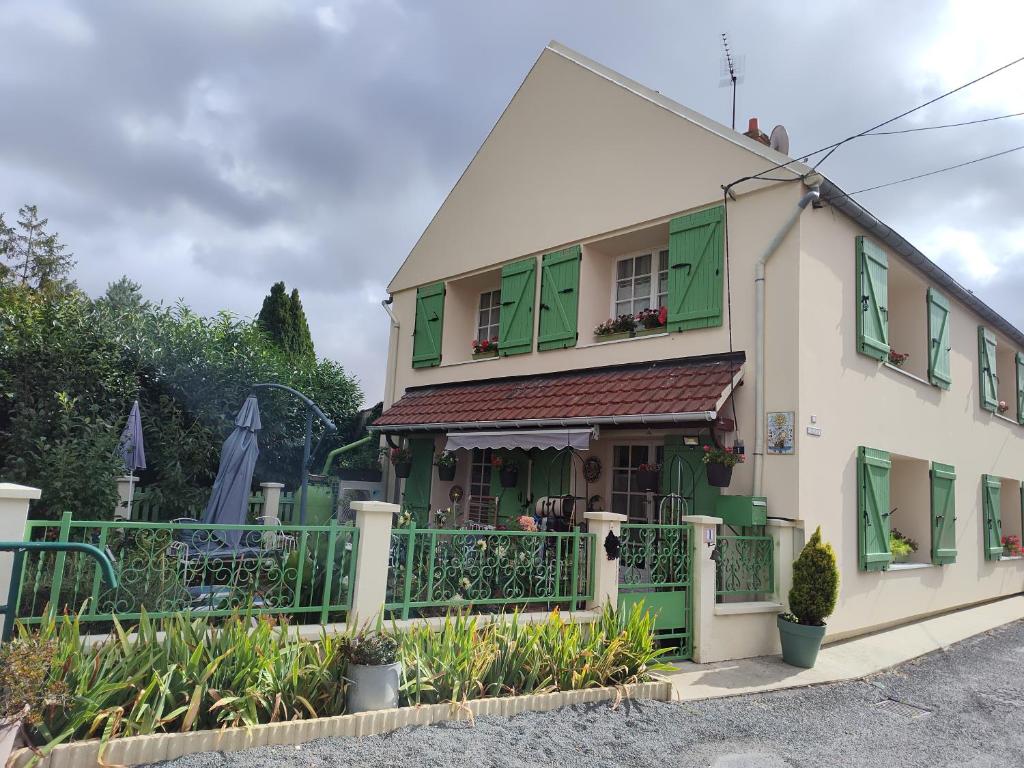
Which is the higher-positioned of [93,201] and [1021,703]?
[93,201]

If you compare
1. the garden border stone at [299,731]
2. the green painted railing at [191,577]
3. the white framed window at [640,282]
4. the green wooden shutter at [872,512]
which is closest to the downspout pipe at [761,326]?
the white framed window at [640,282]

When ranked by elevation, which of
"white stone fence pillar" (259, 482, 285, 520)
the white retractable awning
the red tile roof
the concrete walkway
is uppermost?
the red tile roof

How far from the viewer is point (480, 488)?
12406 millimetres

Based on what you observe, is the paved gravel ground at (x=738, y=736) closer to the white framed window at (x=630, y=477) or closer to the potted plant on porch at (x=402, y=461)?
the white framed window at (x=630, y=477)

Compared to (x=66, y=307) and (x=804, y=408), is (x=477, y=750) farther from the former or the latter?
(x=66, y=307)

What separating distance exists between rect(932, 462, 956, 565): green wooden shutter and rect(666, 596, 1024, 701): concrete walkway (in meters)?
1.01

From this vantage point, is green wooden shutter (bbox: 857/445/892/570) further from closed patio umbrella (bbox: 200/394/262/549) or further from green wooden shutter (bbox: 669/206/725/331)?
closed patio umbrella (bbox: 200/394/262/549)

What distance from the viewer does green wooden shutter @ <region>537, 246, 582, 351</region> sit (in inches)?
428

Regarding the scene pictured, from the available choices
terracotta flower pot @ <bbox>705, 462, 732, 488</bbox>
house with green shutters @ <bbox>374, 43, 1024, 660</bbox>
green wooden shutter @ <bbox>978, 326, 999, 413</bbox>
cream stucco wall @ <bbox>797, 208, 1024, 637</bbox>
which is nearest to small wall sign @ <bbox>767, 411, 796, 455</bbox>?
house with green shutters @ <bbox>374, 43, 1024, 660</bbox>

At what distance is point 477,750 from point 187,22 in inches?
281

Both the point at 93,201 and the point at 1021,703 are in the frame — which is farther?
the point at 93,201

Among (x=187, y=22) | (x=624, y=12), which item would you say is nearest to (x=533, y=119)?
(x=624, y=12)

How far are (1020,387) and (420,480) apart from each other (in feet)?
42.2

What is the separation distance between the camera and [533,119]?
12383 millimetres
